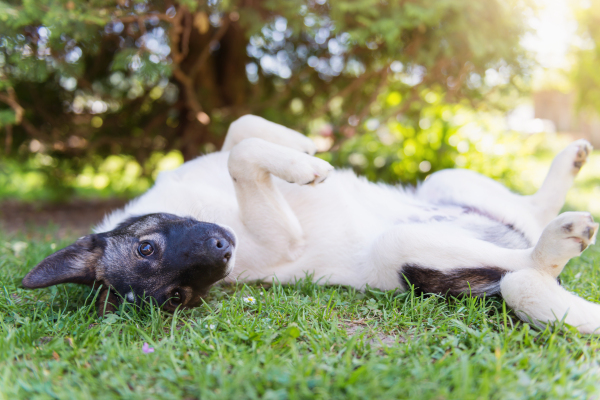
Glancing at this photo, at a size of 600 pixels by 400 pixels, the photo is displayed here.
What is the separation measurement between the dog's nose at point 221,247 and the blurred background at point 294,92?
2494 millimetres

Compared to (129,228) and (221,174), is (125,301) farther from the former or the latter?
(221,174)

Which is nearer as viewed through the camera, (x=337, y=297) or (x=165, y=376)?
(x=165, y=376)

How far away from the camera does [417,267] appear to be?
7.71 ft

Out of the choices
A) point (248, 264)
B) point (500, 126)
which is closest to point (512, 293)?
point (248, 264)

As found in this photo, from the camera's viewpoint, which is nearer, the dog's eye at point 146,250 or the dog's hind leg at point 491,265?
the dog's hind leg at point 491,265

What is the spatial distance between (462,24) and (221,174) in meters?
2.70

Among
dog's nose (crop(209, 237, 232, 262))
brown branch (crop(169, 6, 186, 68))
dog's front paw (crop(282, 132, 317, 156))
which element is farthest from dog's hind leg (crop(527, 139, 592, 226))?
brown branch (crop(169, 6, 186, 68))

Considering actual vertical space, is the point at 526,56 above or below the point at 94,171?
above

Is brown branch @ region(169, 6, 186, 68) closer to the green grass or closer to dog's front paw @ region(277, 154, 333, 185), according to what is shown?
dog's front paw @ region(277, 154, 333, 185)

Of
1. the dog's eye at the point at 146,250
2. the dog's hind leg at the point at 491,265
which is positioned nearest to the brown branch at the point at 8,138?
the dog's eye at the point at 146,250

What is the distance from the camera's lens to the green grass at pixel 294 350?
152 centimetres

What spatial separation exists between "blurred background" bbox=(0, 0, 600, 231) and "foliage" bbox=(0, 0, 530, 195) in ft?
0.06

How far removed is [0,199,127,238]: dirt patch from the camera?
4.59m

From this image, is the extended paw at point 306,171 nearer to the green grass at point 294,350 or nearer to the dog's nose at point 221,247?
the dog's nose at point 221,247
